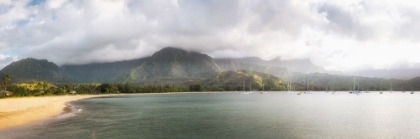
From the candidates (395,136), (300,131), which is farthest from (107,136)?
(395,136)

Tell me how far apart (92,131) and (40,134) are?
268 inches

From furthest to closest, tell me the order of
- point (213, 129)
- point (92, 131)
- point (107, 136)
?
point (213, 129), point (92, 131), point (107, 136)

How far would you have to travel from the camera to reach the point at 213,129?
46.6 meters

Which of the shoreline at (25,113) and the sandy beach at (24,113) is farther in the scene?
the sandy beach at (24,113)

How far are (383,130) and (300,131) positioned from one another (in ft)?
45.0

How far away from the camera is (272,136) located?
39844 millimetres

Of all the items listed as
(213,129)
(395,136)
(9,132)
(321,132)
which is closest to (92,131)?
(9,132)

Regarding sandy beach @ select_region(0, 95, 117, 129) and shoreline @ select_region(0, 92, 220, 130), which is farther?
sandy beach @ select_region(0, 95, 117, 129)

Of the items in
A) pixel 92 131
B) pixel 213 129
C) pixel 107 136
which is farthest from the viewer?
Result: pixel 213 129

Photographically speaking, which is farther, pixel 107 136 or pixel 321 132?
pixel 321 132

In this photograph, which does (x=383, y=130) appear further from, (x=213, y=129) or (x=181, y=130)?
(x=181, y=130)

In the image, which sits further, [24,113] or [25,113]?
[25,113]

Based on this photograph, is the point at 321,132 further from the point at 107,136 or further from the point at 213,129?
the point at 107,136

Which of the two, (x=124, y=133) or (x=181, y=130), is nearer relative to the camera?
(x=124, y=133)
